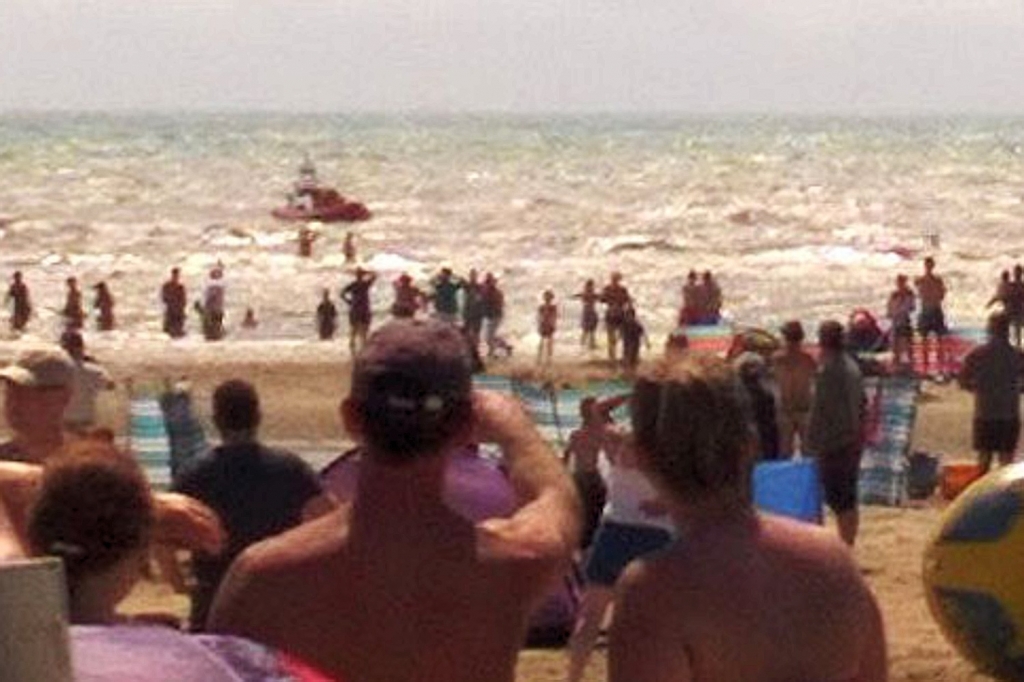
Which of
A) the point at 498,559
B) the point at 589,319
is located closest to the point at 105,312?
the point at 589,319

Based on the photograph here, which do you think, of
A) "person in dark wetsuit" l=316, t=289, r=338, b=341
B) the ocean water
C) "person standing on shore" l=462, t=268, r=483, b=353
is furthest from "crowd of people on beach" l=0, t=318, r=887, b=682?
"person in dark wetsuit" l=316, t=289, r=338, b=341

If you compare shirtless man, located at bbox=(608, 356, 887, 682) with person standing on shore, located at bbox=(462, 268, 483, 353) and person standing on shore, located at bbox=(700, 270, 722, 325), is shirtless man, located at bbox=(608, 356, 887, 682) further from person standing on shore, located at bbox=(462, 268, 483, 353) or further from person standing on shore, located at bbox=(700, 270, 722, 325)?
person standing on shore, located at bbox=(700, 270, 722, 325)

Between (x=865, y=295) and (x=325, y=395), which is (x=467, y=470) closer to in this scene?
(x=325, y=395)

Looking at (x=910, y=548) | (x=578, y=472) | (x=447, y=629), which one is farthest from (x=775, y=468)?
(x=447, y=629)

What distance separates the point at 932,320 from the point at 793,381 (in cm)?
1690

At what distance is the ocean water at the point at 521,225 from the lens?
4691 centimetres

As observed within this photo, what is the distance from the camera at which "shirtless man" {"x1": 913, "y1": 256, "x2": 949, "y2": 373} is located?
30.0m

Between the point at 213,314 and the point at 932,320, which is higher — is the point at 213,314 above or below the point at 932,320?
below

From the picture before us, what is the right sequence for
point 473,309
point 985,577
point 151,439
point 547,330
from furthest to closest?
point 473,309
point 547,330
point 151,439
point 985,577

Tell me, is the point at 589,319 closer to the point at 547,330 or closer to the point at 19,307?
the point at 547,330

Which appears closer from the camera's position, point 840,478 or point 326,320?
point 840,478

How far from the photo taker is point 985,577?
336 inches

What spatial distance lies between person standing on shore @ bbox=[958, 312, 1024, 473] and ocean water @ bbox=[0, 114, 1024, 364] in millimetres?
16811

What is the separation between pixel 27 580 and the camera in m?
2.57
